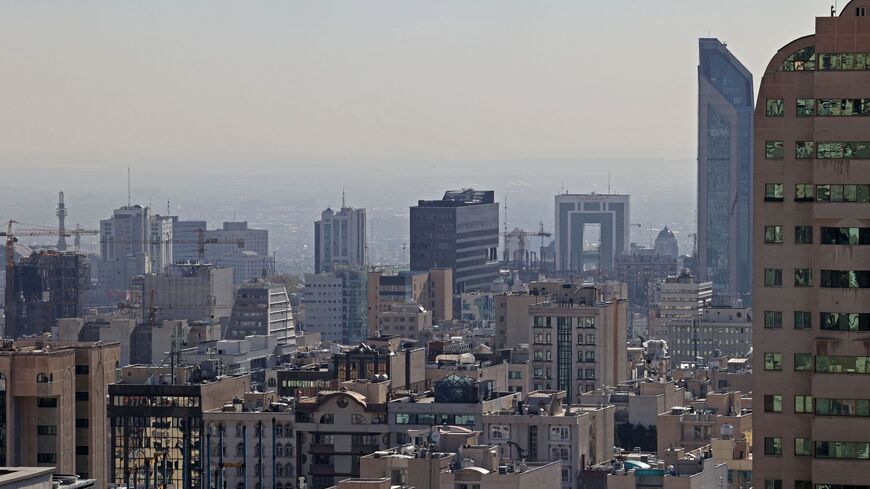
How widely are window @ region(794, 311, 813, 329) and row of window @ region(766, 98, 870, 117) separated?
3.11 meters

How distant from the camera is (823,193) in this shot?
139ft

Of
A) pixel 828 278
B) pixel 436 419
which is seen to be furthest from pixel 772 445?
pixel 436 419

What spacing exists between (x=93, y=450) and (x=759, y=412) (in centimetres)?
2781

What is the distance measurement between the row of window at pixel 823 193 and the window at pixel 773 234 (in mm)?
450

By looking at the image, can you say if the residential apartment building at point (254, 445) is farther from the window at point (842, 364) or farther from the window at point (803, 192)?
the window at point (842, 364)

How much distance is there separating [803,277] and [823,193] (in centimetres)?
139

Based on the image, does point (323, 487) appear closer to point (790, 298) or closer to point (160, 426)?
point (160, 426)

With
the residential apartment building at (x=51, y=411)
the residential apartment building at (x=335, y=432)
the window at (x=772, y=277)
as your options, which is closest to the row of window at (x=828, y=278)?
the window at (x=772, y=277)

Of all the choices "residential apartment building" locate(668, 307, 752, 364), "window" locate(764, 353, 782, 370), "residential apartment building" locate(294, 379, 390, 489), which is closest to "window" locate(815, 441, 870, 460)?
"window" locate(764, 353, 782, 370)

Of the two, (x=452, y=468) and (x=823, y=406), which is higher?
(x=823, y=406)

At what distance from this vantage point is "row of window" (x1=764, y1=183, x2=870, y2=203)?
42.1 metres

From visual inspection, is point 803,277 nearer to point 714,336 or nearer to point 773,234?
point 773,234

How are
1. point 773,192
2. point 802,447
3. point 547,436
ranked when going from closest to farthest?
1. point 802,447
2. point 773,192
3. point 547,436

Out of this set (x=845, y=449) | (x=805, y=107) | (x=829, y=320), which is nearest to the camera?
(x=845, y=449)
